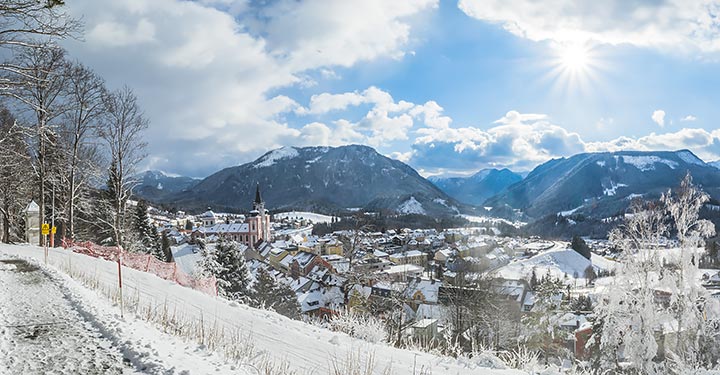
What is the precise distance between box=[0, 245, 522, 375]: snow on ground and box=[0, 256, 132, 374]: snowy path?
0.62ft

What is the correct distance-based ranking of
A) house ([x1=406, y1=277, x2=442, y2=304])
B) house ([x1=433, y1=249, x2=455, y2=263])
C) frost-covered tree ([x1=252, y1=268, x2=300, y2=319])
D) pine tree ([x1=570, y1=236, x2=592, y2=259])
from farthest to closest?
pine tree ([x1=570, y1=236, x2=592, y2=259]) < house ([x1=433, y1=249, x2=455, y2=263]) < house ([x1=406, y1=277, x2=442, y2=304]) < frost-covered tree ([x1=252, y1=268, x2=300, y2=319])

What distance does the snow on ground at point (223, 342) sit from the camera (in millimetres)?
4484

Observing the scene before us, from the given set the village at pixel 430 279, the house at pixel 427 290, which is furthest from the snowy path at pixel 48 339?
the house at pixel 427 290

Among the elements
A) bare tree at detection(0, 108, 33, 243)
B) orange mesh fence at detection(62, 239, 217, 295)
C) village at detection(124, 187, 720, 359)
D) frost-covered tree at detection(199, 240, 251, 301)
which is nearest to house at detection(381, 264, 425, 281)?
village at detection(124, 187, 720, 359)

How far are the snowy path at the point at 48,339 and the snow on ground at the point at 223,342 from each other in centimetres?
19

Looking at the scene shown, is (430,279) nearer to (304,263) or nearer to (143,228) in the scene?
(304,263)

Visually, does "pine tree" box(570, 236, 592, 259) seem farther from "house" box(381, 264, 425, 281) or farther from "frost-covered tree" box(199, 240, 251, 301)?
"frost-covered tree" box(199, 240, 251, 301)

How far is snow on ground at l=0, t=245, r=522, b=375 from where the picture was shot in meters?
4.48

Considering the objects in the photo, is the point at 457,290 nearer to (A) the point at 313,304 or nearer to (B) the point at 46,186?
(A) the point at 313,304

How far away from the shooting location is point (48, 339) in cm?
483

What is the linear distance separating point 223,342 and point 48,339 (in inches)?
82.4

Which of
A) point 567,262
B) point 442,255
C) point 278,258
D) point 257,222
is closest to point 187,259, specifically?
point 278,258

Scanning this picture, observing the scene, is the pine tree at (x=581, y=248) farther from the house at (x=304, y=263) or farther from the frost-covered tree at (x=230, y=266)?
the frost-covered tree at (x=230, y=266)

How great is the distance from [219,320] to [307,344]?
234cm
